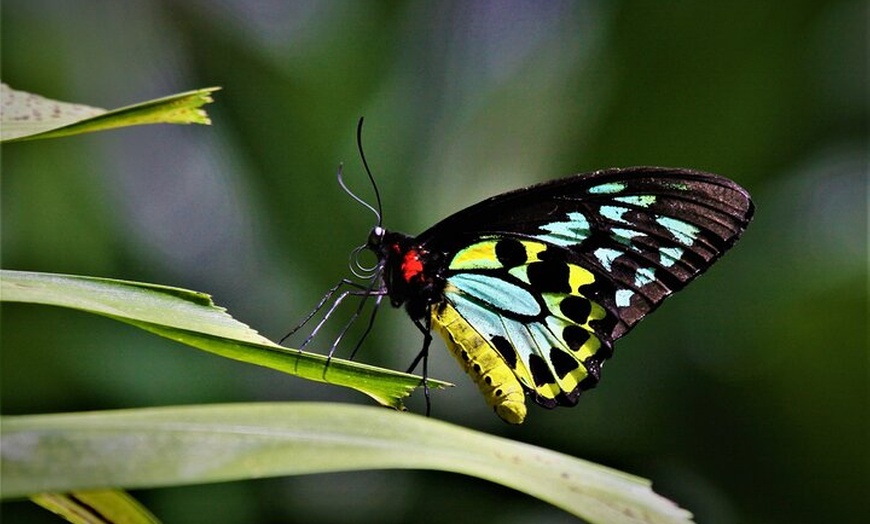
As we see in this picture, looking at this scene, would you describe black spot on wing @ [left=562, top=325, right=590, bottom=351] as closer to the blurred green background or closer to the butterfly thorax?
the butterfly thorax

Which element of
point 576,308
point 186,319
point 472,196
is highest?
point 186,319

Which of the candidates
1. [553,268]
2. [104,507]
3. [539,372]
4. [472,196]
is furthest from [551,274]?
[472,196]

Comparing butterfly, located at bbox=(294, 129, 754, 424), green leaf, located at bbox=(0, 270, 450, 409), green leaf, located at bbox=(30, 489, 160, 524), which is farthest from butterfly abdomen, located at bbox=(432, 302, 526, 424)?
green leaf, located at bbox=(30, 489, 160, 524)

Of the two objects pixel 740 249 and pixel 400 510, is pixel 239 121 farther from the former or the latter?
pixel 740 249

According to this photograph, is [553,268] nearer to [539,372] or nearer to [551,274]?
[551,274]

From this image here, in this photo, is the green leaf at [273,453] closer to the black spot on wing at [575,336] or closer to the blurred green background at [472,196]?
the black spot on wing at [575,336]

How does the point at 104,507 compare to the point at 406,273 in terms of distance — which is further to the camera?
the point at 406,273

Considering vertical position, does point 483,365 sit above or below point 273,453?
below

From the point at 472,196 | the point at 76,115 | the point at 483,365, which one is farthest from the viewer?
the point at 472,196
